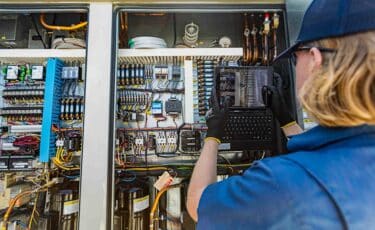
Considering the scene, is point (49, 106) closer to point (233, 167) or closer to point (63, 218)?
point (63, 218)

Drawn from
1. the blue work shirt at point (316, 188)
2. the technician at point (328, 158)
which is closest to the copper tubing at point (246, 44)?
the technician at point (328, 158)

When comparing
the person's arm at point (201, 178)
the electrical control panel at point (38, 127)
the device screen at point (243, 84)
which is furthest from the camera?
the electrical control panel at point (38, 127)

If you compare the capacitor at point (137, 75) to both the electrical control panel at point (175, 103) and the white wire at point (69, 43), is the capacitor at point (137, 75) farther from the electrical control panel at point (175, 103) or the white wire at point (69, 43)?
the white wire at point (69, 43)

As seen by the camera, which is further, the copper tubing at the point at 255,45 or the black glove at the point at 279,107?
the copper tubing at the point at 255,45

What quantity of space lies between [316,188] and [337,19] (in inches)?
13.6

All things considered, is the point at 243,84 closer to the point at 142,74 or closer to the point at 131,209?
the point at 142,74

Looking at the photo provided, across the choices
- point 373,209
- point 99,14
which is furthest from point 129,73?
point 373,209

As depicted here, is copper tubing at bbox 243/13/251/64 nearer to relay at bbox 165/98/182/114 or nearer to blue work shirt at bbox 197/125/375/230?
relay at bbox 165/98/182/114

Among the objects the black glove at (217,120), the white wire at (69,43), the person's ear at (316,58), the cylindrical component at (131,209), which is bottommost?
the cylindrical component at (131,209)

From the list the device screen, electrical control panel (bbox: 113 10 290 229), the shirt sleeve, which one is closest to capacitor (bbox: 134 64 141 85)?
electrical control panel (bbox: 113 10 290 229)

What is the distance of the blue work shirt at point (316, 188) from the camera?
471 millimetres

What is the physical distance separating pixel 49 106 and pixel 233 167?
3.77ft

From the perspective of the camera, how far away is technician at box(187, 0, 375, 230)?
1.56 feet

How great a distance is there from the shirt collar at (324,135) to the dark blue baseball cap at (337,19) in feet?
0.63
